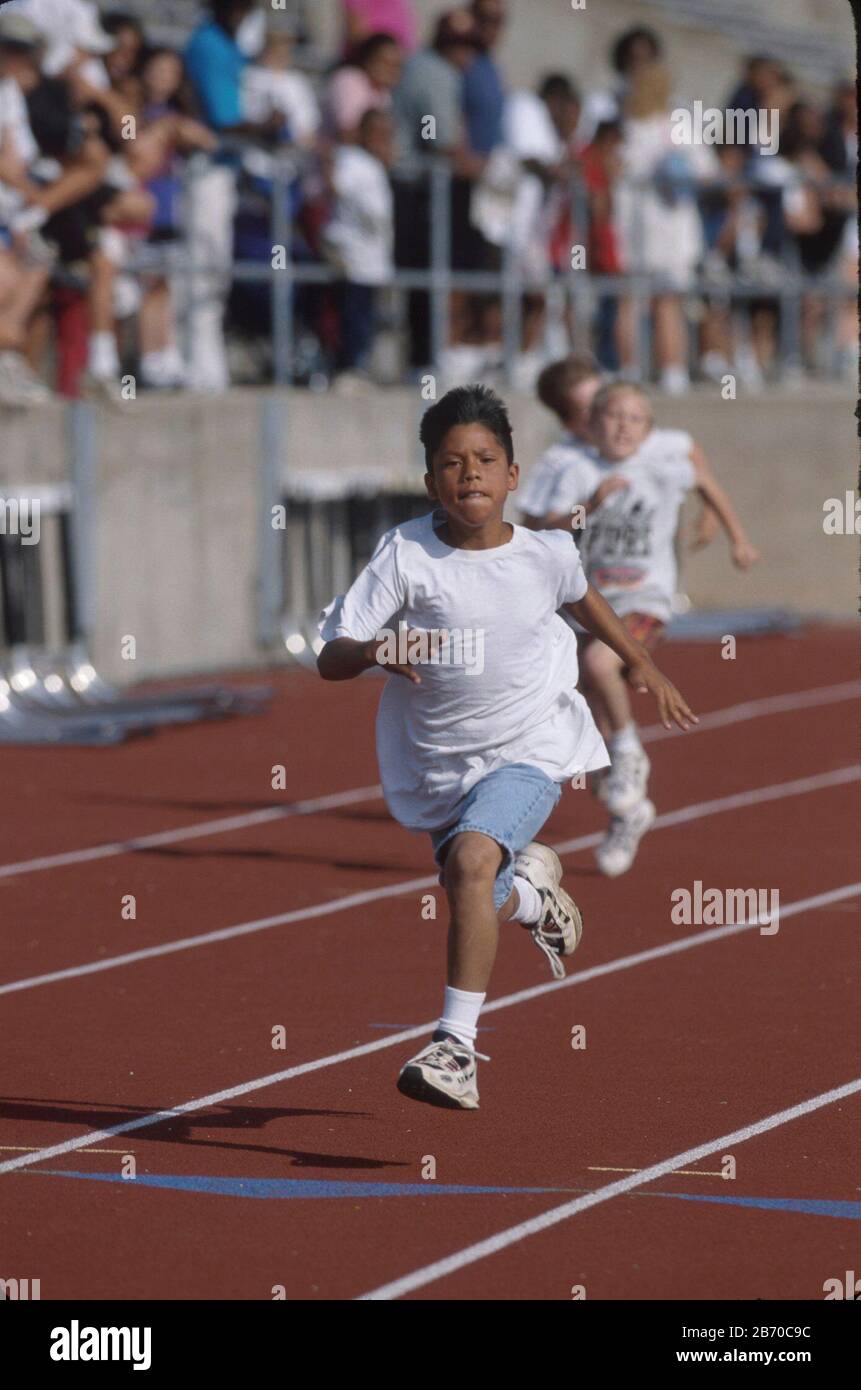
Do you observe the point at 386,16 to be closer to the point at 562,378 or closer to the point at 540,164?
the point at 540,164

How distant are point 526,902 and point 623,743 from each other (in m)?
3.74

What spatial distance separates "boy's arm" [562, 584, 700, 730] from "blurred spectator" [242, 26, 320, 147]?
10.6 m

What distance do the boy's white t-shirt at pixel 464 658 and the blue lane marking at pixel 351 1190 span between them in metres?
1.05

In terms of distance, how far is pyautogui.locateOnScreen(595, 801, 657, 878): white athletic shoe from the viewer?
412 inches

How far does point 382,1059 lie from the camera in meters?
7.49

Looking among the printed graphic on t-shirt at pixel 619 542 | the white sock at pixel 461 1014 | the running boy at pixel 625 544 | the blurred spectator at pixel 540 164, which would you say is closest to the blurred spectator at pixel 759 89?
the blurred spectator at pixel 540 164

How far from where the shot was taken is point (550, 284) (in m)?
20.2

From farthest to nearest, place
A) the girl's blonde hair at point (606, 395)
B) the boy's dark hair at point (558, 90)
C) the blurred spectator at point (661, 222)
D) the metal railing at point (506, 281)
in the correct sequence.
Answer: the blurred spectator at point (661, 222) < the boy's dark hair at point (558, 90) < the metal railing at point (506, 281) < the girl's blonde hair at point (606, 395)

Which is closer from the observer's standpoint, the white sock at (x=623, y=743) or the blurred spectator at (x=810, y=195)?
the white sock at (x=623, y=743)

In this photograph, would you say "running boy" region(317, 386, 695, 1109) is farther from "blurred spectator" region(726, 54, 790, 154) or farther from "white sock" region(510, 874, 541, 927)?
"blurred spectator" region(726, 54, 790, 154)

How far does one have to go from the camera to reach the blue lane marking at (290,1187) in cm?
609

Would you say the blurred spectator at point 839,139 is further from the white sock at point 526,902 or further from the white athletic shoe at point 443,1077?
the white athletic shoe at point 443,1077

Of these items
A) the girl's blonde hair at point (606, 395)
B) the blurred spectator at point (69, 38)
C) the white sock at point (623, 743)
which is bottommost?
the white sock at point (623, 743)
